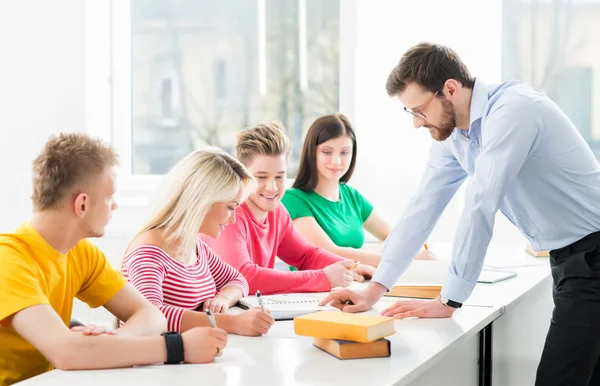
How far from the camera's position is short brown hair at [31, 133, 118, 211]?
156cm

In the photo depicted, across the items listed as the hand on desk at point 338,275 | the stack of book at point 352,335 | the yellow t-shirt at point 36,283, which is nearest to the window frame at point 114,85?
the hand on desk at point 338,275

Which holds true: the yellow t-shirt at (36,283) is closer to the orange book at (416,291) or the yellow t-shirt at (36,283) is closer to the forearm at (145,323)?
the forearm at (145,323)

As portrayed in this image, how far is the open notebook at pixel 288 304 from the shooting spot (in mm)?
1896

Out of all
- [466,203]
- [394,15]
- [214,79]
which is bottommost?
[466,203]

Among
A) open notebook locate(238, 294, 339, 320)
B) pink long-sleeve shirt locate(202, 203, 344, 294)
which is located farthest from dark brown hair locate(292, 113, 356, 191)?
open notebook locate(238, 294, 339, 320)

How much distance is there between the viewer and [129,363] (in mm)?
1409

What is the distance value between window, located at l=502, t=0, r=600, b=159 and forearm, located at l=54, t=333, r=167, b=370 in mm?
2892

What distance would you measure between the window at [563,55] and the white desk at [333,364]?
1936 mm

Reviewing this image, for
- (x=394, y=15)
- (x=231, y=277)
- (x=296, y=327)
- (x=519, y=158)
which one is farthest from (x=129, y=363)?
(x=394, y=15)

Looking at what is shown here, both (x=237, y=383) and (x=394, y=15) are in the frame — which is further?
(x=394, y=15)

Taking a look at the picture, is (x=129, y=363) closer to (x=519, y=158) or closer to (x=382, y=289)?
(x=382, y=289)

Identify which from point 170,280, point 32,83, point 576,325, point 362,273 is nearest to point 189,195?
point 170,280

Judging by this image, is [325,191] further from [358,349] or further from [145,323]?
[358,349]

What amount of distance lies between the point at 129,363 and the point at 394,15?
2.98 meters
